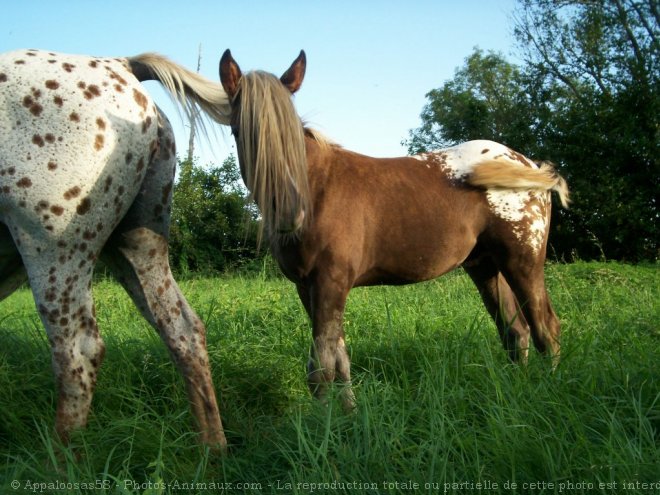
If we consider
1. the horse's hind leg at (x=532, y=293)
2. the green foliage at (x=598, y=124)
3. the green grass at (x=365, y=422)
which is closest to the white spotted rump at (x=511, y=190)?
the horse's hind leg at (x=532, y=293)

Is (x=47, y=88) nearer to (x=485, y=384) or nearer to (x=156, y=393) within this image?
(x=156, y=393)

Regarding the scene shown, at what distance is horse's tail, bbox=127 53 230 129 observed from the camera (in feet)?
10.2

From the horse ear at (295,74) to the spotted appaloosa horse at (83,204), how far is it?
850 mm

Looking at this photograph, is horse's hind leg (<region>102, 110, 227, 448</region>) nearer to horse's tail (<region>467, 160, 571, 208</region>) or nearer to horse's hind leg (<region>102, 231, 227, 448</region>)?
horse's hind leg (<region>102, 231, 227, 448</region>)

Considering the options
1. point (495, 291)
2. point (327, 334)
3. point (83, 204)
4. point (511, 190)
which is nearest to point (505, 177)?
point (511, 190)

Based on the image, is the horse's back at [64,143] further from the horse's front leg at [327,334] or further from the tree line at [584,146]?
the tree line at [584,146]

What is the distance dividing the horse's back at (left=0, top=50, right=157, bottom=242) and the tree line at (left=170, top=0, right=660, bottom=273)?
9.90m

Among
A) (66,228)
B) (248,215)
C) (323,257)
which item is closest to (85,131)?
(66,228)

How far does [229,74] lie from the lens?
10.7 feet

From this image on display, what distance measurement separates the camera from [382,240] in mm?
3809

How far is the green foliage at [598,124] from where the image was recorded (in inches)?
604

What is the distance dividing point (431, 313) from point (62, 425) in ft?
12.4

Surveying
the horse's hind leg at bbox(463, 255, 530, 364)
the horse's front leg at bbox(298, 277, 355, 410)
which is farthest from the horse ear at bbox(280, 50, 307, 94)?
the horse's hind leg at bbox(463, 255, 530, 364)

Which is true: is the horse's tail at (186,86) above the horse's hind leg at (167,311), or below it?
above
